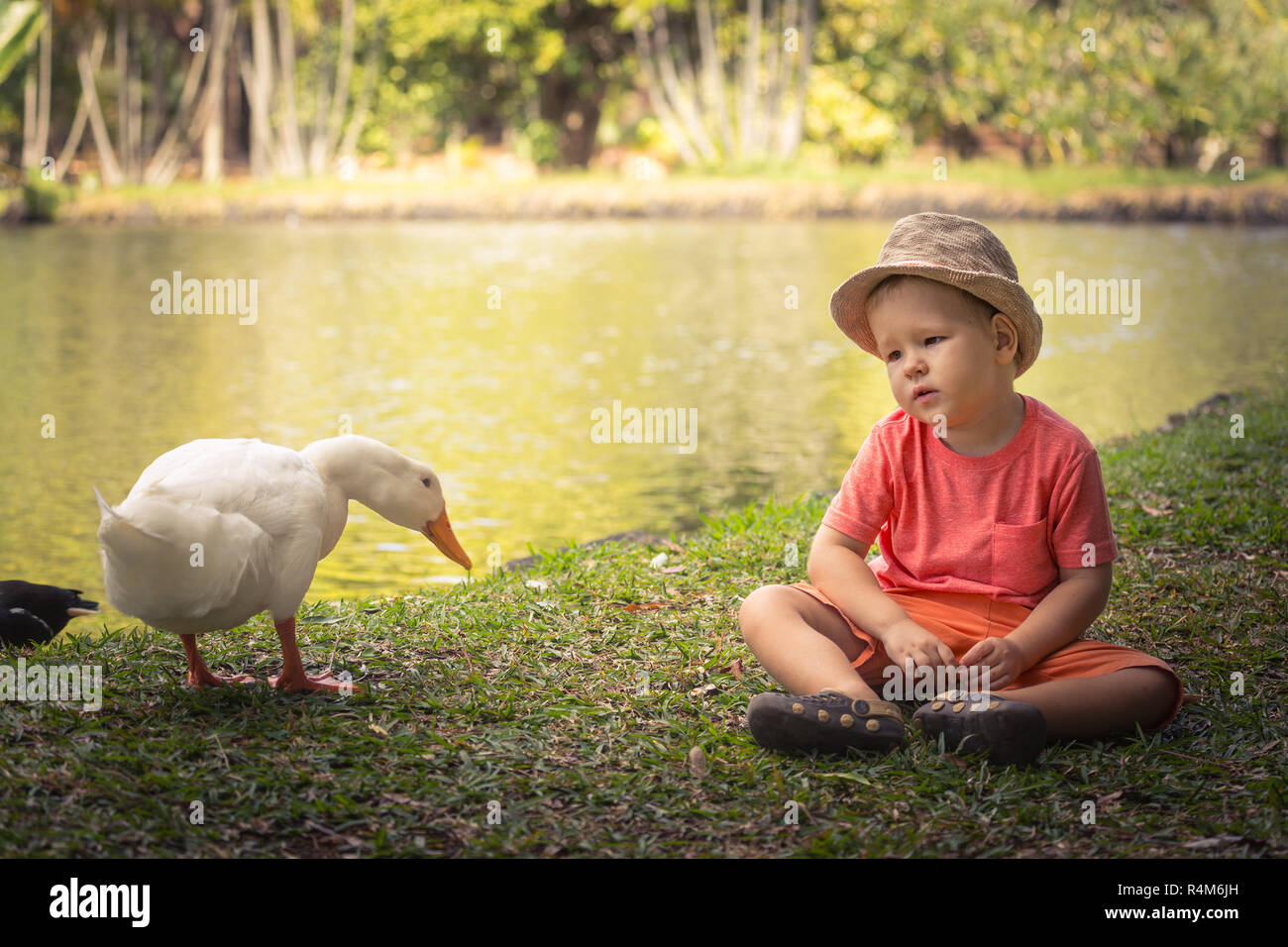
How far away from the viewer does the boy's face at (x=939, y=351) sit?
115 inches

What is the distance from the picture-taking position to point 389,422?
26.9 ft

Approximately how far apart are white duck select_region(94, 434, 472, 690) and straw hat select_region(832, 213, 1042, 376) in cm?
140

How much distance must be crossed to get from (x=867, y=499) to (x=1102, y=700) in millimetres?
710

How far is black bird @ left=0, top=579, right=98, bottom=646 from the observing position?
366 centimetres

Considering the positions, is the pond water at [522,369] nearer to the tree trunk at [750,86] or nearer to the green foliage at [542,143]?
the tree trunk at [750,86]

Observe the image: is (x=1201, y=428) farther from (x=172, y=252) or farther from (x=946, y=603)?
(x=172, y=252)

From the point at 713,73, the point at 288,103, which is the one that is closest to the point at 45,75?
the point at 288,103

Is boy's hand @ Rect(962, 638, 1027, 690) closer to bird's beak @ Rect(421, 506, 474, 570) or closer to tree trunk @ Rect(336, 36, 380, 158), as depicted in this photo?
bird's beak @ Rect(421, 506, 474, 570)

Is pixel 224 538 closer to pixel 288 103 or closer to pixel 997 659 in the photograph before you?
pixel 997 659

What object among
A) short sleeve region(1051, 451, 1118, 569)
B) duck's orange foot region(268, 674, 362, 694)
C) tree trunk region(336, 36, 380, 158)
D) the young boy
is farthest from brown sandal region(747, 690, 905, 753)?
tree trunk region(336, 36, 380, 158)

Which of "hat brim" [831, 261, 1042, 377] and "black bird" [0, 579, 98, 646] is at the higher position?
"hat brim" [831, 261, 1042, 377]

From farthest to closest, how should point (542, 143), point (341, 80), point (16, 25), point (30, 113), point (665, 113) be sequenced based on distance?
1. point (542, 143)
2. point (341, 80)
3. point (665, 113)
4. point (30, 113)
5. point (16, 25)

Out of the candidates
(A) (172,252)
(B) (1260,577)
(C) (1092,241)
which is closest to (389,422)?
(B) (1260,577)

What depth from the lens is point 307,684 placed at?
123 inches
